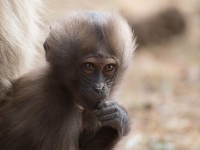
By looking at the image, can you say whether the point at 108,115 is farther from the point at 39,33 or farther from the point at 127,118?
the point at 39,33

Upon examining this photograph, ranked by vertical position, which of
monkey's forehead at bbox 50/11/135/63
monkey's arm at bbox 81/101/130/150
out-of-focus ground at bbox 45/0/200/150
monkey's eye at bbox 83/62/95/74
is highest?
out-of-focus ground at bbox 45/0/200/150

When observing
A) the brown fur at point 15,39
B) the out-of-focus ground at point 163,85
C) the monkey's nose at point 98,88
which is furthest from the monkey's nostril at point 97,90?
the brown fur at point 15,39

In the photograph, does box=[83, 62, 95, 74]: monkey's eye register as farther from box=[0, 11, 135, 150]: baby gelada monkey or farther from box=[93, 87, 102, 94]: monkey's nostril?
box=[93, 87, 102, 94]: monkey's nostril

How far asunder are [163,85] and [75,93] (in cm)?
460

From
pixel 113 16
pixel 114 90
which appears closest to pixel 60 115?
pixel 114 90

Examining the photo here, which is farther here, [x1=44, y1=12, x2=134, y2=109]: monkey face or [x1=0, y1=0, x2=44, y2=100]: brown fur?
[x1=0, y1=0, x2=44, y2=100]: brown fur

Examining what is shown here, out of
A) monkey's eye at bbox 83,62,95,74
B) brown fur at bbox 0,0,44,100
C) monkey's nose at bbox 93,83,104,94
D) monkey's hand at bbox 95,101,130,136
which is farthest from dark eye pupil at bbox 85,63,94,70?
brown fur at bbox 0,0,44,100

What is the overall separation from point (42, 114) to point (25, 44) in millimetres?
740

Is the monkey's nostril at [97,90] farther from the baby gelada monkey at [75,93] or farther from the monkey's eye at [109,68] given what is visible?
the monkey's eye at [109,68]

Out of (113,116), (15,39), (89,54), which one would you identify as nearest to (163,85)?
(15,39)

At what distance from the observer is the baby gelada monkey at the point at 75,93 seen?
3.73 metres

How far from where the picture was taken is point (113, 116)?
3.81 meters

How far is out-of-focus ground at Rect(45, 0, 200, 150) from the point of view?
6.24 metres

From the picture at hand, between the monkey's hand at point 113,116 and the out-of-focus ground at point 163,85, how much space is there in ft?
0.89
